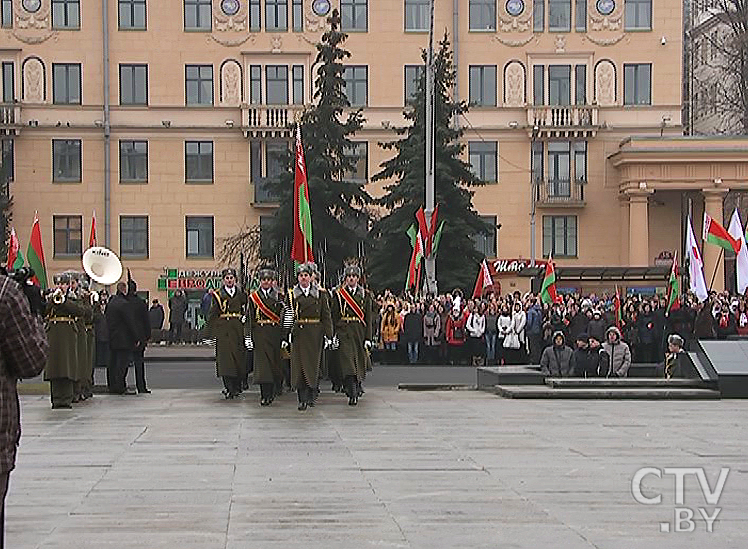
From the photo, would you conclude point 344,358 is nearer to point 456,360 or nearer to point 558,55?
point 456,360

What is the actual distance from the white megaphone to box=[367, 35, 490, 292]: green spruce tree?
17.4 metres

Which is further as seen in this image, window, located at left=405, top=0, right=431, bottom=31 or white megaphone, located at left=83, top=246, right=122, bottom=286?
→ window, located at left=405, top=0, right=431, bottom=31

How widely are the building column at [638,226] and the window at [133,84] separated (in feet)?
66.0

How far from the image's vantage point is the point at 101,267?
21.8 metres

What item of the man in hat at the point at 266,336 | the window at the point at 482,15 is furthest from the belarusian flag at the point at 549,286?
the window at the point at 482,15

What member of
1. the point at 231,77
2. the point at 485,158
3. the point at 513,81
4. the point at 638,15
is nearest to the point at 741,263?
the point at 485,158

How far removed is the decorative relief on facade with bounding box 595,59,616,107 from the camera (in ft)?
178

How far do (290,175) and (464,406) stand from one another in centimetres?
2438

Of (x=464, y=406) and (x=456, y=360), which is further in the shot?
(x=456, y=360)

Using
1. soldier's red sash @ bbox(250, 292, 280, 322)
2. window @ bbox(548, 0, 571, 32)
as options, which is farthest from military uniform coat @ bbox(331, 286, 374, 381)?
window @ bbox(548, 0, 571, 32)

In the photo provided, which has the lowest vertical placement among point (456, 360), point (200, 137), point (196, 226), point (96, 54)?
point (456, 360)

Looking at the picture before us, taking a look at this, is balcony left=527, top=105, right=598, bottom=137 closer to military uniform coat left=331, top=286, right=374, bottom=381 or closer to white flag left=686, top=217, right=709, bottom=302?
white flag left=686, top=217, right=709, bottom=302

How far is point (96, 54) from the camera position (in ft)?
174

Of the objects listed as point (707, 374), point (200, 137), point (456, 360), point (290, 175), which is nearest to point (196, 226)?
point (200, 137)
